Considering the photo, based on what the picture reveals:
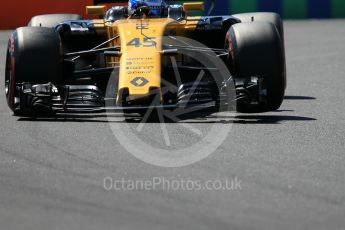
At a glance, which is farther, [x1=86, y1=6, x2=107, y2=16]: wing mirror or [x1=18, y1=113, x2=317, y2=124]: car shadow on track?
[x1=86, y1=6, x2=107, y2=16]: wing mirror

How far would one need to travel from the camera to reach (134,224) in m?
5.48

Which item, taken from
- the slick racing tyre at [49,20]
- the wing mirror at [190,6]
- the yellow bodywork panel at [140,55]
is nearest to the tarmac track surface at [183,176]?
the yellow bodywork panel at [140,55]

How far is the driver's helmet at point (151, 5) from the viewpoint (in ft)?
36.2

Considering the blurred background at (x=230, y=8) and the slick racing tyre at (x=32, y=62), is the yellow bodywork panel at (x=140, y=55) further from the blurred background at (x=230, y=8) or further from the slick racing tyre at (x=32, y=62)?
the blurred background at (x=230, y=8)

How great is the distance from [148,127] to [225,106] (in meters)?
0.83

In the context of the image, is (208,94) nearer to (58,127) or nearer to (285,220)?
(58,127)

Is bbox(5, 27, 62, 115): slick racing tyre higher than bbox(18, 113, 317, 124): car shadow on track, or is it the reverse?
bbox(5, 27, 62, 115): slick racing tyre

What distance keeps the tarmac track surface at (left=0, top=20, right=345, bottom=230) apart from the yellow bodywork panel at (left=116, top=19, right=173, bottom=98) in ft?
1.38

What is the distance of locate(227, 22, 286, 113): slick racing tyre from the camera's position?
970 cm

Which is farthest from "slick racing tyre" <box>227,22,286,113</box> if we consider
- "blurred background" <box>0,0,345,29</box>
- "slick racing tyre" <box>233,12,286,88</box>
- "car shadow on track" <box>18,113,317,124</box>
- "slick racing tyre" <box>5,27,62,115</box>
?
"blurred background" <box>0,0,345,29</box>

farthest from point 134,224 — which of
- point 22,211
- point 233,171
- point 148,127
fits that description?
point 148,127

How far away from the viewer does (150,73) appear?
372 inches

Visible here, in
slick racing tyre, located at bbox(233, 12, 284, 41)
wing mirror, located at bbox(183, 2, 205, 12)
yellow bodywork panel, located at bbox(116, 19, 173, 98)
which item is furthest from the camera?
slick racing tyre, located at bbox(233, 12, 284, 41)

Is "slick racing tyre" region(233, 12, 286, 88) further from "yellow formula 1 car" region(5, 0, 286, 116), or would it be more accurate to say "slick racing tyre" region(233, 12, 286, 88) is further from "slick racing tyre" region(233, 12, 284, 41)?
"yellow formula 1 car" region(5, 0, 286, 116)
